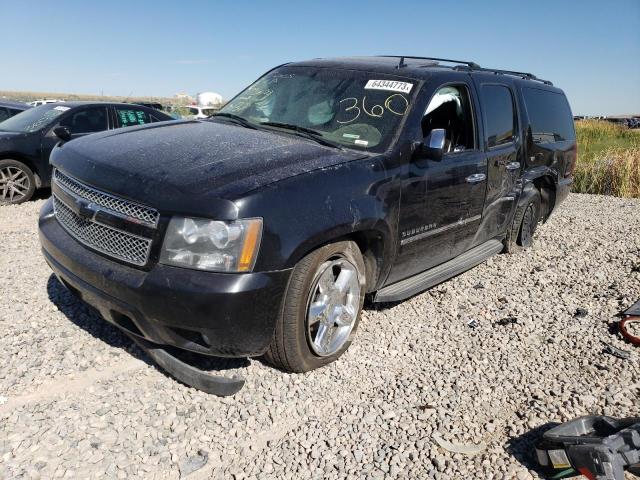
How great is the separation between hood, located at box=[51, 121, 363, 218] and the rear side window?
3.16 metres

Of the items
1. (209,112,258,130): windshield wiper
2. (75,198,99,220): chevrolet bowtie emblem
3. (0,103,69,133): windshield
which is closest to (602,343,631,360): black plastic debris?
(209,112,258,130): windshield wiper

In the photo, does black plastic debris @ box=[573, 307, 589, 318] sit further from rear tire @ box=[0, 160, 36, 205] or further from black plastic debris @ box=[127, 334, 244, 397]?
rear tire @ box=[0, 160, 36, 205]

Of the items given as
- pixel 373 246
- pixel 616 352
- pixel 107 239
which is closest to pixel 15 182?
pixel 107 239

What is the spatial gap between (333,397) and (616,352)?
222 cm

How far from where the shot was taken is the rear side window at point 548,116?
5.59 m

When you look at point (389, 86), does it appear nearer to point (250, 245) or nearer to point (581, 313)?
point (250, 245)

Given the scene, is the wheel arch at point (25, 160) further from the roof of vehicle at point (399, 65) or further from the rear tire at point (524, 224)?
the rear tire at point (524, 224)

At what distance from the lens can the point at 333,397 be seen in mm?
3045

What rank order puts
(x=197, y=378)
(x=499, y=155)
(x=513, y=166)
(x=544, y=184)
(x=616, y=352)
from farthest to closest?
(x=544, y=184), (x=513, y=166), (x=499, y=155), (x=616, y=352), (x=197, y=378)

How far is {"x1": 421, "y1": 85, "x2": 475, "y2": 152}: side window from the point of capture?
13.4 feet

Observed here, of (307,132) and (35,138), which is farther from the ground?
(307,132)

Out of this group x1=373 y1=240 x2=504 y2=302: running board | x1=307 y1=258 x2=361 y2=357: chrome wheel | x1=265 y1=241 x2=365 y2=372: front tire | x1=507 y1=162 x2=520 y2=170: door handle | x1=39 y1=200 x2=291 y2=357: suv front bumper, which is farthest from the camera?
x1=507 y1=162 x2=520 y2=170: door handle

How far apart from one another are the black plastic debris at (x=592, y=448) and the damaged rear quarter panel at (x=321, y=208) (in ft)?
4.92

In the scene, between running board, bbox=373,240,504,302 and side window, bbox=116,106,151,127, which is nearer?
running board, bbox=373,240,504,302
